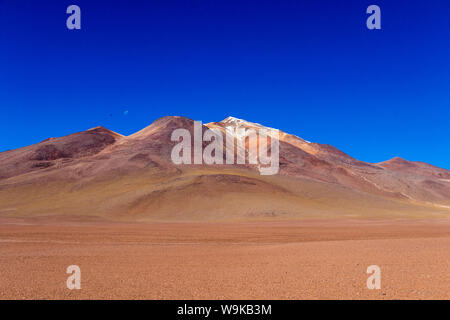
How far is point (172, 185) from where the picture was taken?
78250mm

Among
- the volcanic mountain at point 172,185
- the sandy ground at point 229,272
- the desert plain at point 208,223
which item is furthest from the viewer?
the volcanic mountain at point 172,185

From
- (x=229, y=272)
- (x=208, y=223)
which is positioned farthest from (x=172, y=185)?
(x=229, y=272)

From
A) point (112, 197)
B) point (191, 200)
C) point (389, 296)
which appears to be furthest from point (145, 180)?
point (389, 296)

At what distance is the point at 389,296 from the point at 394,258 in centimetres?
721

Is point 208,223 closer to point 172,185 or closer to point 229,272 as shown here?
point 172,185

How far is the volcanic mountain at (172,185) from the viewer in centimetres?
6775

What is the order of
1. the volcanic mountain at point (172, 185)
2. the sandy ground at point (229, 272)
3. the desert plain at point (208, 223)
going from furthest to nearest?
the volcanic mountain at point (172, 185), the desert plain at point (208, 223), the sandy ground at point (229, 272)

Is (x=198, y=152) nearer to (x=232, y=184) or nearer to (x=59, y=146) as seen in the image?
(x=232, y=184)

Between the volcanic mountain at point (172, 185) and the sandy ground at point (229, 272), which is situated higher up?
the volcanic mountain at point (172, 185)

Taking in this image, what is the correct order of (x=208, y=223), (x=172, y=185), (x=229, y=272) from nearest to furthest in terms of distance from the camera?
(x=229, y=272), (x=208, y=223), (x=172, y=185)

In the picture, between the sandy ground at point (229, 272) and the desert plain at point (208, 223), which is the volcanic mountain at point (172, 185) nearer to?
the desert plain at point (208, 223)

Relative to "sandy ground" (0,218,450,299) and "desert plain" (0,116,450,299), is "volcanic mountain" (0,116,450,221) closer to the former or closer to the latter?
"desert plain" (0,116,450,299)

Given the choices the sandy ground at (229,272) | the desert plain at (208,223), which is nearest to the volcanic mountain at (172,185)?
the desert plain at (208,223)

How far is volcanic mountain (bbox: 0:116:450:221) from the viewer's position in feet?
222
